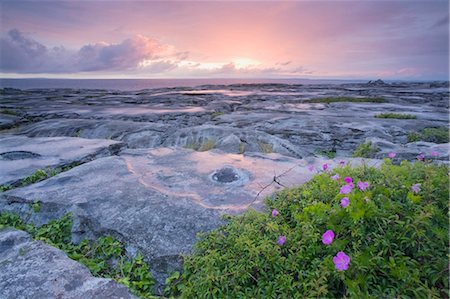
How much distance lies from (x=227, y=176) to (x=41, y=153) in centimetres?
445

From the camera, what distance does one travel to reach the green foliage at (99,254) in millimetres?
Result: 2677

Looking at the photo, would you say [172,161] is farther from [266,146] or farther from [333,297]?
[333,297]

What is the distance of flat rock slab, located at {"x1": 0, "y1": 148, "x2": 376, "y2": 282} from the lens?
3.11 m

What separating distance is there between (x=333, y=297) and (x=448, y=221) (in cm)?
112

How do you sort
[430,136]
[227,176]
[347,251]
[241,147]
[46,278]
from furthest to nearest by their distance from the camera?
[430,136] → [241,147] → [227,176] → [46,278] → [347,251]

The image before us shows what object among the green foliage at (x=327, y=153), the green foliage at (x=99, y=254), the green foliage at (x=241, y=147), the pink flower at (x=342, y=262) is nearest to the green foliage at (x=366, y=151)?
the green foliage at (x=327, y=153)

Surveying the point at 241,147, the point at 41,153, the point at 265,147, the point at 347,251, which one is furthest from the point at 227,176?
the point at 41,153

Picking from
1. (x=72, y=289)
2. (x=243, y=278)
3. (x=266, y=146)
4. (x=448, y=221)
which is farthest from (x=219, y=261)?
(x=266, y=146)

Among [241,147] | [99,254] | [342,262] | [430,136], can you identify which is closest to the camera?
[342,262]

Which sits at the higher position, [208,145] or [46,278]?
[208,145]

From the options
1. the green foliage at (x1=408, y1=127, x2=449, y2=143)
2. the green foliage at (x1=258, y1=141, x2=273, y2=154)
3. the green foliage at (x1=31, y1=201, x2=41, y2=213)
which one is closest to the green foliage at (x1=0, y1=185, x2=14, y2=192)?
the green foliage at (x1=31, y1=201, x2=41, y2=213)

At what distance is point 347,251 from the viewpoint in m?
2.26

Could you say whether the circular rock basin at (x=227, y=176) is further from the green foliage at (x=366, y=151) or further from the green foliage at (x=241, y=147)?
the green foliage at (x=366, y=151)

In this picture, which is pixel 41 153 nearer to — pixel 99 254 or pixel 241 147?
pixel 99 254
